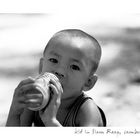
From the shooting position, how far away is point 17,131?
0.91 meters

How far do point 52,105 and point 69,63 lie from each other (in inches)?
5.2

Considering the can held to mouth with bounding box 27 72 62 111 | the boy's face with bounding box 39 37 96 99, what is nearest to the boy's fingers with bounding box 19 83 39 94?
the can held to mouth with bounding box 27 72 62 111

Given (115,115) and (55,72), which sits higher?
(55,72)

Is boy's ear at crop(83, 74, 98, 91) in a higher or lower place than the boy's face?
lower

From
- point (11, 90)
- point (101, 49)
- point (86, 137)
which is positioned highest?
point (101, 49)

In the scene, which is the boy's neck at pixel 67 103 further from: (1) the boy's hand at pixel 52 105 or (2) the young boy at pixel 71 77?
(1) the boy's hand at pixel 52 105

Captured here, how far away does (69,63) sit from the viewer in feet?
2.99

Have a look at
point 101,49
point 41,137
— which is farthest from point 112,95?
point 41,137

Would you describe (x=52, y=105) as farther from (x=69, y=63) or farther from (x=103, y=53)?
(x=103, y=53)

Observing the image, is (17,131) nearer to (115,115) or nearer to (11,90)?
(11,90)

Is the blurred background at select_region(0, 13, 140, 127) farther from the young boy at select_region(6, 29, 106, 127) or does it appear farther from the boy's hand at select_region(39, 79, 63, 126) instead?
the boy's hand at select_region(39, 79, 63, 126)

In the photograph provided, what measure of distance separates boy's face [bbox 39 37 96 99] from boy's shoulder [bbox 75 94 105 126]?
0.05 metres

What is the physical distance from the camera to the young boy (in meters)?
0.91

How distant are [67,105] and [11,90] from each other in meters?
0.17
